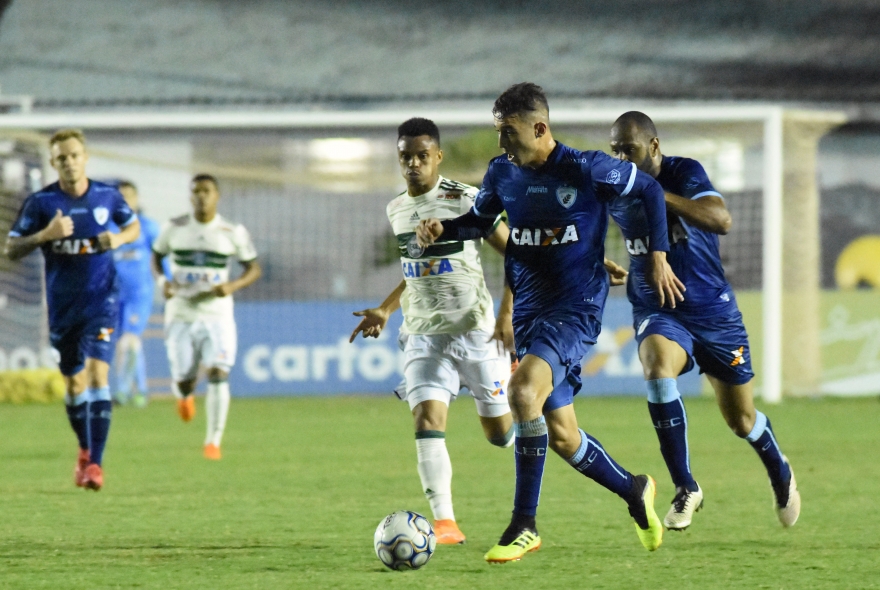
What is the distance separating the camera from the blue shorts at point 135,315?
46.6 feet

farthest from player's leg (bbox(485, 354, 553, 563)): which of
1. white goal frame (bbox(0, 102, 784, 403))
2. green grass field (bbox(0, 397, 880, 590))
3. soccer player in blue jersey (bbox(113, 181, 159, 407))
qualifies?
white goal frame (bbox(0, 102, 784, 403))

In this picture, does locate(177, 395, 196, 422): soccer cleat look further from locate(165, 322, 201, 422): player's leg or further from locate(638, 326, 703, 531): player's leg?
locate(638, 326, 703, 531): player's leg

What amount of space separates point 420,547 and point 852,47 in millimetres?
24066

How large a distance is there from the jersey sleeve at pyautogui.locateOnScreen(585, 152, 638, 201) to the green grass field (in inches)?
58.1

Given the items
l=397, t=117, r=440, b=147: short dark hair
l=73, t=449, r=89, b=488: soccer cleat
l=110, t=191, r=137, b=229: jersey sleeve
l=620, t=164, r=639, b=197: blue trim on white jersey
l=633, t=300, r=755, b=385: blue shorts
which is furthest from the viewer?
l=110, t=191, r=137, b=229: jersey sleeve

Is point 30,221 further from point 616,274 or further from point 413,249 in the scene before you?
point 616,274

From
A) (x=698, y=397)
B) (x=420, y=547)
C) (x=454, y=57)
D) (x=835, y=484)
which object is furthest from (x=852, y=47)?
(x=420, y=547)

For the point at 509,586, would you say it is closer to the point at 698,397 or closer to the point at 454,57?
the point at 698,397

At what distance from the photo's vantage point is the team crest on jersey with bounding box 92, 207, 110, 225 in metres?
8.29

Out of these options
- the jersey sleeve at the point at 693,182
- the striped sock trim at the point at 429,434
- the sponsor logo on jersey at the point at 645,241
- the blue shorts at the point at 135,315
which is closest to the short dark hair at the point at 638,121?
the jersey sleeve at the point at 693,182

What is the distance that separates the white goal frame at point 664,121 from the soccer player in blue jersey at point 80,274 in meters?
6.95

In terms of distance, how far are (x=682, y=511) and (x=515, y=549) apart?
3.12 feet

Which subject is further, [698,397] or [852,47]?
[852,47]

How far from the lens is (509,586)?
5.05m
